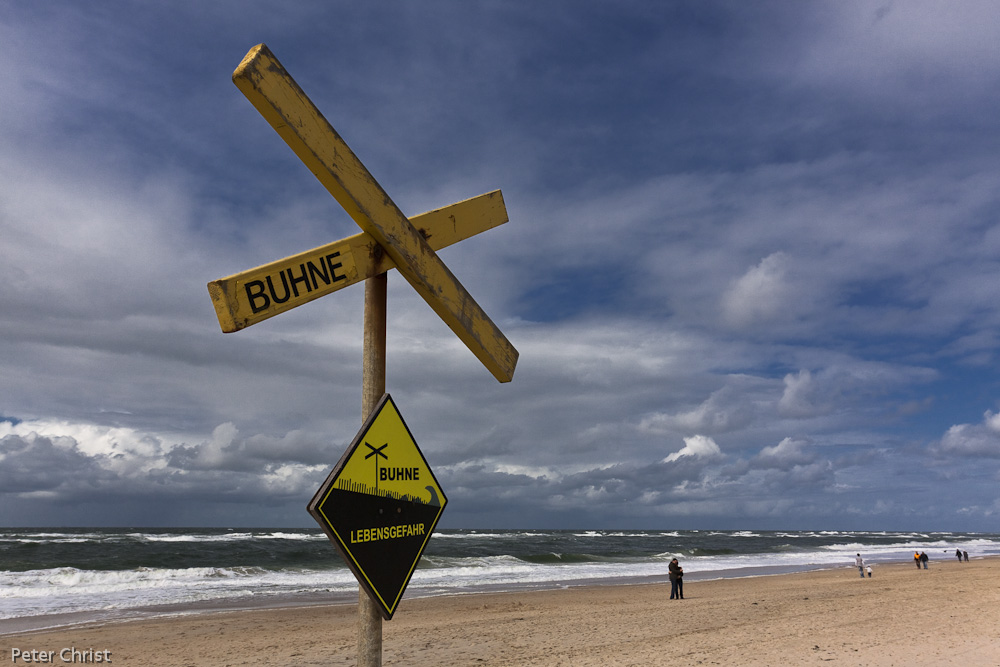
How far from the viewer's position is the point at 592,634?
460 inches

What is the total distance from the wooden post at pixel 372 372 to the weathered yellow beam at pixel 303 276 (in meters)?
0.11

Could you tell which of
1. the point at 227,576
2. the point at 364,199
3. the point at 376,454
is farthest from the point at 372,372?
the point at 227,576

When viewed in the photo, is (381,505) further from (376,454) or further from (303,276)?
(303,276)

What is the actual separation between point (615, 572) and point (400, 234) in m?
30.6

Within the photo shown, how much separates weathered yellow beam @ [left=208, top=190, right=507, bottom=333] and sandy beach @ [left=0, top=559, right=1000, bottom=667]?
8.33 metres

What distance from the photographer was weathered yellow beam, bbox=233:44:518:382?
6.67 ft

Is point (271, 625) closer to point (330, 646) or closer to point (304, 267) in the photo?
point (330, 646)

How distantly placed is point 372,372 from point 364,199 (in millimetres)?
731

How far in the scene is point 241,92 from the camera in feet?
6.63

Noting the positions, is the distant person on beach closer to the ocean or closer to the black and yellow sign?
the ocean

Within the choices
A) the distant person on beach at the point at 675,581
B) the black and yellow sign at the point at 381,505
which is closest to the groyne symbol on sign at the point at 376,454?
the black and yellow sign at the point at 381,505

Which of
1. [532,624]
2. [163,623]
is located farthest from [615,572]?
[163,623]

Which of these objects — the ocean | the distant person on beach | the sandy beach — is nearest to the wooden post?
the sandy beach

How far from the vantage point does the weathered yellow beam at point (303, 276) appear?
6.55 ft
